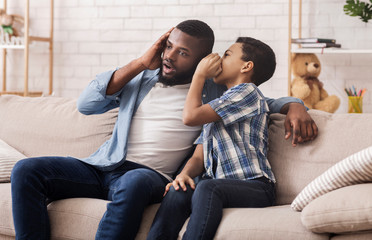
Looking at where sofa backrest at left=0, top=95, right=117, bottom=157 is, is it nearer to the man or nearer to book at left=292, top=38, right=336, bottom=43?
the man

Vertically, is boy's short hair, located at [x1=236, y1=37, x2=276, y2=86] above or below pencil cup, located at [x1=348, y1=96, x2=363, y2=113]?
above

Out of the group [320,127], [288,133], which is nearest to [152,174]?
[288,133]

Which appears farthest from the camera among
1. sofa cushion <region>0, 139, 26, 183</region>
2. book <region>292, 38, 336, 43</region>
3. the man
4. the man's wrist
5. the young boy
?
book <region>292, 38, 336, 43</region>

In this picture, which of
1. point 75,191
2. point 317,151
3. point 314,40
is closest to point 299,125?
point 317,151

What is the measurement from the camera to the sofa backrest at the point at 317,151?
192cm

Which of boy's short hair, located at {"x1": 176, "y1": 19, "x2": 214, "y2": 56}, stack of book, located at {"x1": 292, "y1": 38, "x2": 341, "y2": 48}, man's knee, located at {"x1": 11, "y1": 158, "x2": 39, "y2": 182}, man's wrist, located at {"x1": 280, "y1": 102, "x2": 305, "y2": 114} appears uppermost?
stack of book, located at {"x1": 292, "y1": 38, "x2": 341, "y2": 48}

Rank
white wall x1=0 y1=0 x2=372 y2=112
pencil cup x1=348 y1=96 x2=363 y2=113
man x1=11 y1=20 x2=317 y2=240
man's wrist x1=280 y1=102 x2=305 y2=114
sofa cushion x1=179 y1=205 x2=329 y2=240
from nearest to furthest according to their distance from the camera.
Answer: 1. sofa cushion x1=179 y1=205 x2=329 y2=240
2. man x1=11 y1=20 x2=317 y2=240
3. man's wrist x1=280 y1=102 x2=305 y2=114
4. pencil cup x1=348 y1=96 x2=363 y2=113
5. white wall x1=0 y1=0 x2=372 y2=112

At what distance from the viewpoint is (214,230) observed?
1608 millimetres

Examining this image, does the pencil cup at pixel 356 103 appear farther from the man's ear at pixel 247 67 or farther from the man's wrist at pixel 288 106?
the man's ear at pixel 247 67

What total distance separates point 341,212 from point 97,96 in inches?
42.2

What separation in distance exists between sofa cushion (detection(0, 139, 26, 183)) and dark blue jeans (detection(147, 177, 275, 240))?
0.81 m

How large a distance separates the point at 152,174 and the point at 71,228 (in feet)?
1.11

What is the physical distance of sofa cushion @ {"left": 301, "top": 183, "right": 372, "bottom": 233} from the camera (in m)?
1.44

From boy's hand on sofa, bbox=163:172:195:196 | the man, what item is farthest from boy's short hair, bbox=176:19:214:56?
boy's hand on sofa, bbox=163:172:195:196
